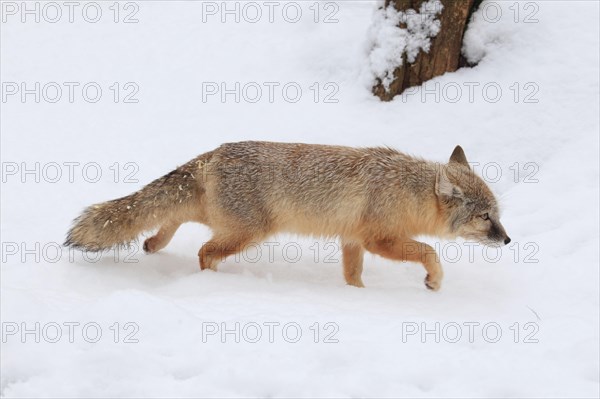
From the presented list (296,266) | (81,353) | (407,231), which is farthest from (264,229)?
(81,353)

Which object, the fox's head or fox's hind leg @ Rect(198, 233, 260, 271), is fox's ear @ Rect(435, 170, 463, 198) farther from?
fox's hind leg @ Rect(198, 233, 260, 271)

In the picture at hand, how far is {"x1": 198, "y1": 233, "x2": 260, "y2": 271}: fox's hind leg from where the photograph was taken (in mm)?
7191

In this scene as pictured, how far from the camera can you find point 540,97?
9.44m

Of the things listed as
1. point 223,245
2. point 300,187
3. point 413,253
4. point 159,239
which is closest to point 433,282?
point 413,253

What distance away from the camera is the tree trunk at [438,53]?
9500 mm

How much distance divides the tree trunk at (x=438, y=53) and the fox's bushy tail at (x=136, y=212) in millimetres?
3833

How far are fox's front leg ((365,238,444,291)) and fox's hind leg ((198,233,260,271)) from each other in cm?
132

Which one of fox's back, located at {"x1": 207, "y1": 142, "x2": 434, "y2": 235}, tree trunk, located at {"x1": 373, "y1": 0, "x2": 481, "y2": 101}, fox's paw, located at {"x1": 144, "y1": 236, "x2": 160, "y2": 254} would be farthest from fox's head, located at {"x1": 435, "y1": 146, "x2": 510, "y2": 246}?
fox's paw, located at {"x1": 144, "y1": 236, "x2": 160, "y2": 254}

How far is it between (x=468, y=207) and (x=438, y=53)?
11.1ft

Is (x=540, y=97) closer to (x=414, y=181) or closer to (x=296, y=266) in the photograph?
(x=414, y=181)

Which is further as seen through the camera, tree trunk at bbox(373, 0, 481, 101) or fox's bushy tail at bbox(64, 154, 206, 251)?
tree trunk at bbox(373, 0, 481, 101)

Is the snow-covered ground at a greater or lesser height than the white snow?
lesser

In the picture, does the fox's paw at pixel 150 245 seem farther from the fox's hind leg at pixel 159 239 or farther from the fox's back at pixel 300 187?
the fox's back at pixel 300 187

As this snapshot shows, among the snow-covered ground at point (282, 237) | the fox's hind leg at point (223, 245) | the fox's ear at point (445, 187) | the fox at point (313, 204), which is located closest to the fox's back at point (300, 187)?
the fox at point (313, 204)
